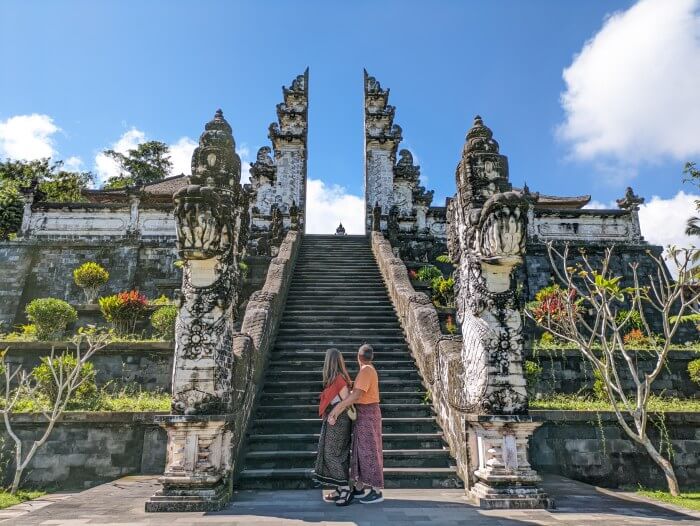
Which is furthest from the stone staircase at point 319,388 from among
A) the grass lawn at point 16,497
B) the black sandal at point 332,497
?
the grass lawn at point 16,497

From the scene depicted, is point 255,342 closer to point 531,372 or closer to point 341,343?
point 341,343

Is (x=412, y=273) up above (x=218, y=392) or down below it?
above

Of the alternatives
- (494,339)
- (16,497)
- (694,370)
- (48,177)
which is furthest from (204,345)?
(48,177)

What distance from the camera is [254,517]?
4.24 m

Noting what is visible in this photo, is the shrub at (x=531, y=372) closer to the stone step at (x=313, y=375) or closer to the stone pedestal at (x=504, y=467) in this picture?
the stone step at (x=313, y=375)

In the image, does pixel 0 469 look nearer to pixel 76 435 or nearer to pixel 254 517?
pixel 76 435

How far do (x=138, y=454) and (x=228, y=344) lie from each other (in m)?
2.98

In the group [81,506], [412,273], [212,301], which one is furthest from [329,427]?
[412,273]

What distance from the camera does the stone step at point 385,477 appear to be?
218 inches

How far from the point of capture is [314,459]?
19.5ft

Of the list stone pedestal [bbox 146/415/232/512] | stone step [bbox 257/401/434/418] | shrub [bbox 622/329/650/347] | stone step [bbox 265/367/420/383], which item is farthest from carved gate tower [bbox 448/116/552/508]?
shrub [bbox 622/329/650/347]

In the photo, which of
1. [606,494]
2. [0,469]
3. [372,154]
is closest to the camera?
[606,494]

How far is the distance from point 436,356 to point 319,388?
74.8 inches

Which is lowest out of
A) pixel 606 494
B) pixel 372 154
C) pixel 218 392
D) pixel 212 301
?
pixel 606 494
